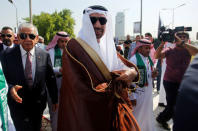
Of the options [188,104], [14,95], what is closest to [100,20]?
[14,95]

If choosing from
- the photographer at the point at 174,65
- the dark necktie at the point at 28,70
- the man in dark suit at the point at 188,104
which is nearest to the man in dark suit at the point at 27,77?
the dark necktie at the point at 28,70

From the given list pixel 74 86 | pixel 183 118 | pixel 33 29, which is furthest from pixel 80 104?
pixel 33 29

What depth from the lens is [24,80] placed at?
2322 millimetres

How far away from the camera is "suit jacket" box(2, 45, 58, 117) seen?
2.30m

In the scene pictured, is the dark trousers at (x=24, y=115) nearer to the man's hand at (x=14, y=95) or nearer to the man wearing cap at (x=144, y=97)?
the man's hand at (x=14, y=95)

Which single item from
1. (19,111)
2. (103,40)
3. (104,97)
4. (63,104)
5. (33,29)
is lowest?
(19,111)

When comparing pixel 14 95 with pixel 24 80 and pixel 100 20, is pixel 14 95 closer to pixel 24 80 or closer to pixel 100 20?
pixel 24 80

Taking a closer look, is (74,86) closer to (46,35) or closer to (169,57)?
(169,57)

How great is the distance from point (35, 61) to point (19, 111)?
69 centimetres

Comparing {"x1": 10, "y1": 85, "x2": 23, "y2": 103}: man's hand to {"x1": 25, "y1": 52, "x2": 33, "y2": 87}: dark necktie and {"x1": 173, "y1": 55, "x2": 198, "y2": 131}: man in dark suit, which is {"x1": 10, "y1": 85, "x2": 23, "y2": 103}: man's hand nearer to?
{"x1": 25, "y1": 52, "x2": 33, "y2": 87}: dark necktie

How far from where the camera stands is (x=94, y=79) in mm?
1739

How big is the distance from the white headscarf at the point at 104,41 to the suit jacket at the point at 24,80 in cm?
79

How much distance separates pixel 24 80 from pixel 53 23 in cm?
3943

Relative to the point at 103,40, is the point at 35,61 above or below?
below
